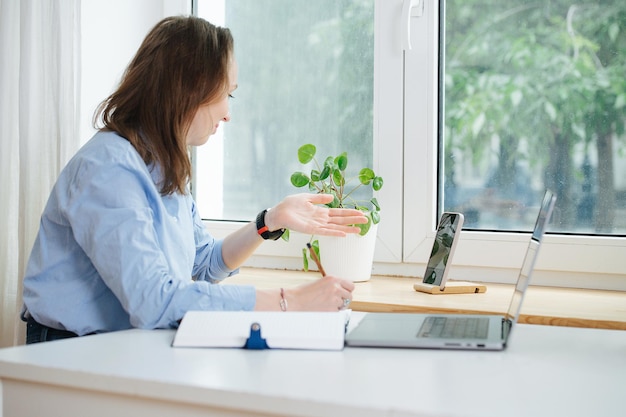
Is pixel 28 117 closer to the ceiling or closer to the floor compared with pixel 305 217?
closer to the ceiling

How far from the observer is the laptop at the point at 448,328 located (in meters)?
1.29

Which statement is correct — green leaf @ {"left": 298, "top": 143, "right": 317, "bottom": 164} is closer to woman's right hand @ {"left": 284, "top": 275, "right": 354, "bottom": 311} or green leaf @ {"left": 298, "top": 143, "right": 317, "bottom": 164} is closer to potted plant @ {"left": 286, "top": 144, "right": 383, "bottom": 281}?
potted plant @ {"left": 286, "top": 144, "right": 383, "bottom": 281}

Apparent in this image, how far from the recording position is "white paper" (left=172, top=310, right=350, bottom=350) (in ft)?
4.21

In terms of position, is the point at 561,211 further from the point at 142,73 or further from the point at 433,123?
the point at 142,73

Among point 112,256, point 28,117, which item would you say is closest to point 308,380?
point 112,256

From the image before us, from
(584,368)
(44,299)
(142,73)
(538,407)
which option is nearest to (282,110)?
(142,73)

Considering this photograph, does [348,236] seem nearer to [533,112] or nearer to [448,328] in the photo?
[533,112]

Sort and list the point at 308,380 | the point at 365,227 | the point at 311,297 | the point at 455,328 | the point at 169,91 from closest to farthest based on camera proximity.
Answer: the point at 308,380, the point at 455,328, the point at 311,297, the point at 169,91, the point at 365,227

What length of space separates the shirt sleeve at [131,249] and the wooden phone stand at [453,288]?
0.65m

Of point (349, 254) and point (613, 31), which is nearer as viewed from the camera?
point (613, 31)

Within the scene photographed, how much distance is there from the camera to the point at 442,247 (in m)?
2.05

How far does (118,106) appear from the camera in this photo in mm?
1703

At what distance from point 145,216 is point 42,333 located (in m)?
0.33

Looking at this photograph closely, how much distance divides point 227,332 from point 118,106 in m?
0.62
